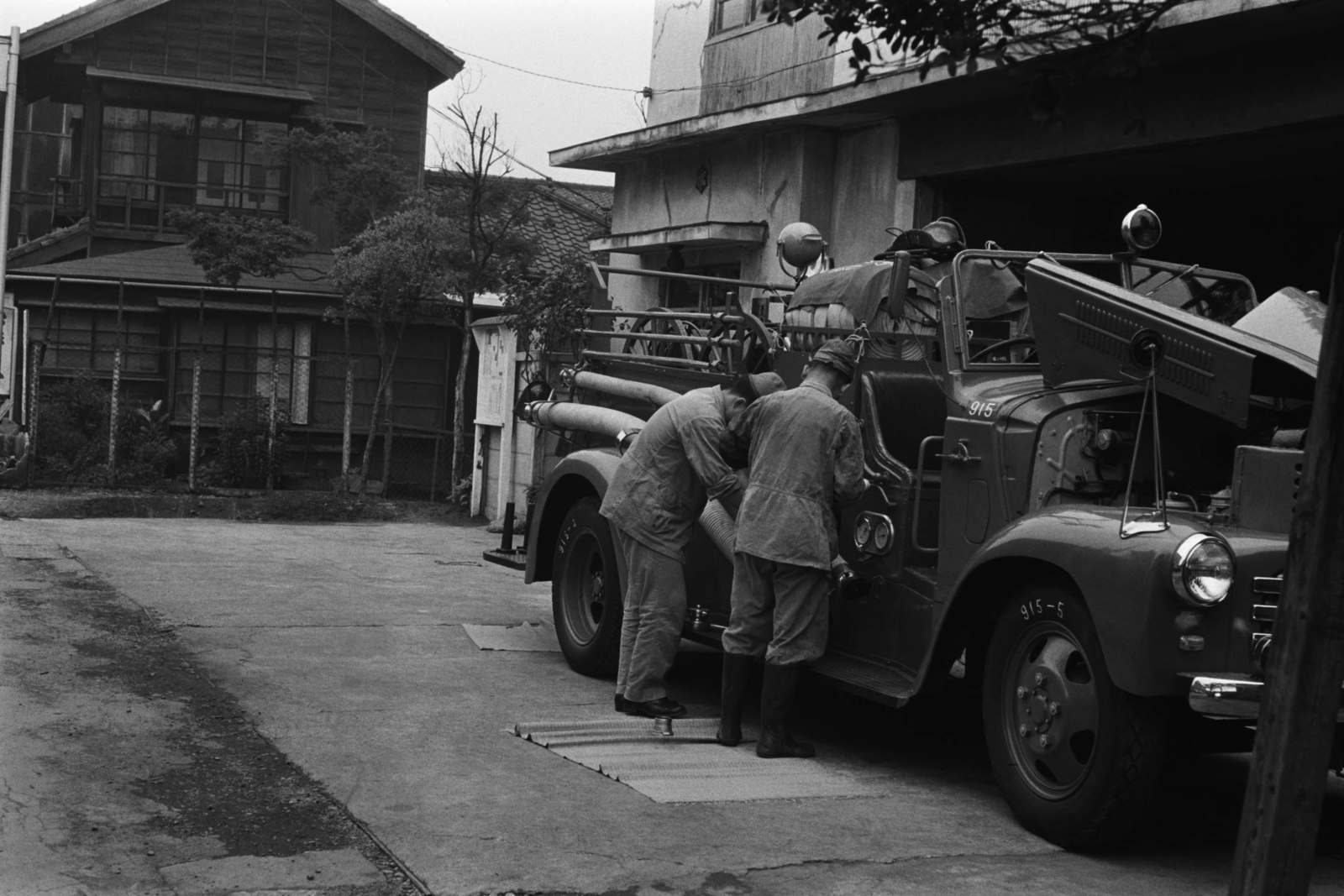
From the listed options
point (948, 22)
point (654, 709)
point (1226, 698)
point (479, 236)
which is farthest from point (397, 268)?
point (1226, 698)

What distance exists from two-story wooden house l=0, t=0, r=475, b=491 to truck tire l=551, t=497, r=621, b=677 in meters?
13.2

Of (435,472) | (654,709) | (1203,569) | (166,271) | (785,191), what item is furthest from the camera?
(166,271)

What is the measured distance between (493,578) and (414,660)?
4431 millimetres

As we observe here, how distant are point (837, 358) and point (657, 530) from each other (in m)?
1.38

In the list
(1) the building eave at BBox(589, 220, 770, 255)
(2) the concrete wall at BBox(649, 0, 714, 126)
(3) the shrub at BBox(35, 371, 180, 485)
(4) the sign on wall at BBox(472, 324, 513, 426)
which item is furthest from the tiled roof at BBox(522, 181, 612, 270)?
(1) the building eave at BBox(589, 220, 770, 255)

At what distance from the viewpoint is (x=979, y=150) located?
11797 mm

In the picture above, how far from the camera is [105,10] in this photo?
89.2 feet

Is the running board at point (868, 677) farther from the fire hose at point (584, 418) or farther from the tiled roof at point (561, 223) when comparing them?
the tiled roof at point (561, 223)

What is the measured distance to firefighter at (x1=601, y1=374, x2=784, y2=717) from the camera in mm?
7949

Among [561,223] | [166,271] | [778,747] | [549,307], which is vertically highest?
[561,223]

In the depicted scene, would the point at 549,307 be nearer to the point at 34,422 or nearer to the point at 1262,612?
the point at 34,422

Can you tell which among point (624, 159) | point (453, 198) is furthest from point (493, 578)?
point (453, 198)

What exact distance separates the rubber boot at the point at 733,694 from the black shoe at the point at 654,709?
1.84 feet

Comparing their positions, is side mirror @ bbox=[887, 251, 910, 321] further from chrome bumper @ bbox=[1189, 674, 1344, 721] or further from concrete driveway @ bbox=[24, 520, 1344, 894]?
chrome bumper @ bbox=[1189, 674, 1344, 721]
